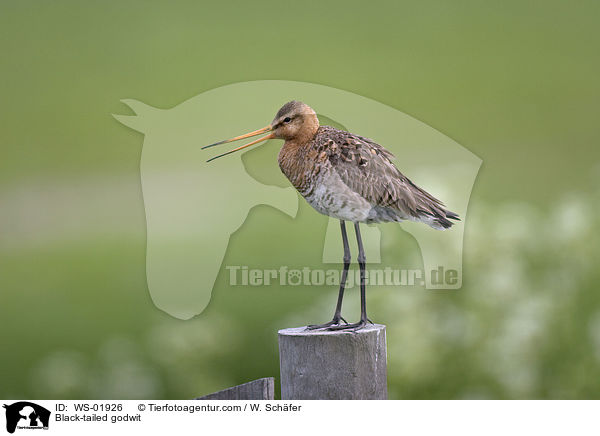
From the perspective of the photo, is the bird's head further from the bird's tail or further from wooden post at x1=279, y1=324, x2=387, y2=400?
wooden post at x1=279, y1=324, x2=387, y2=400

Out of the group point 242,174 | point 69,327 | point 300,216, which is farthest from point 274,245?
point 69,327

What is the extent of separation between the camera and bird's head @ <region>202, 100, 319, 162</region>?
3.54 metres

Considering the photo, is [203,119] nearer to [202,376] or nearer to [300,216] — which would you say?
[300,216]

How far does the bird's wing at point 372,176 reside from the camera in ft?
11.9

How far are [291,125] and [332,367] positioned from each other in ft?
3.88

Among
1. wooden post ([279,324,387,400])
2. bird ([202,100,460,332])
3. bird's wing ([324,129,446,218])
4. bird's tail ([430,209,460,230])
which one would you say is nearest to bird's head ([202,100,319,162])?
bird ([202,100,460,332])

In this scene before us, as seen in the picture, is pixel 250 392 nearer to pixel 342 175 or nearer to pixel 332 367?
pixel 332 367

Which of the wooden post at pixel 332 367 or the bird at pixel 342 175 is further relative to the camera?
the bird at pixel 342 175

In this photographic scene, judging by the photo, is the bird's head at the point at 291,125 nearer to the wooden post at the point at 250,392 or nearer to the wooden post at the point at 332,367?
the wooden post at the point at 332,367
